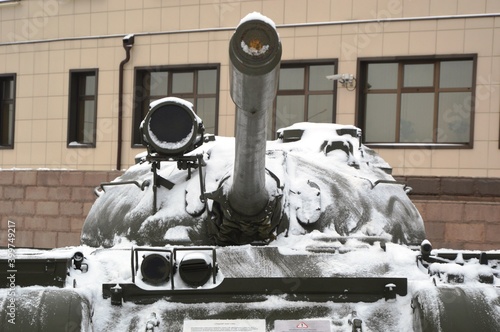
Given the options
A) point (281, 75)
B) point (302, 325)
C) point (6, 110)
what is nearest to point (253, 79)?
point (302, 325)

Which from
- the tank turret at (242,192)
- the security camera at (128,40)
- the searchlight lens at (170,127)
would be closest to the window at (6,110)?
the security camera at (128,40)

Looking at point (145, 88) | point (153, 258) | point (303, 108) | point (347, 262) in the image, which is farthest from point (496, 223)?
point (153, 258)

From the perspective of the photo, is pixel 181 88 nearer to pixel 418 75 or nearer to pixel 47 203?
pixel 47 203

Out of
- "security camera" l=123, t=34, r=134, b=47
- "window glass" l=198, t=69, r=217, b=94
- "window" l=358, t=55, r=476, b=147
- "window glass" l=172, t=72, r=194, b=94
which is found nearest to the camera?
"window" l=358, t=55, r=476, b=147

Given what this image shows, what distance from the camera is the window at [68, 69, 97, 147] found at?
1828 centimetres

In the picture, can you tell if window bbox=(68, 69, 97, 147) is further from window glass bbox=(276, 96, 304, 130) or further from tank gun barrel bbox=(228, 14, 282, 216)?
tank gun barrel bbox=(228, 14, 282, 216)

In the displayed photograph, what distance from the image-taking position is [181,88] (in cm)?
1773

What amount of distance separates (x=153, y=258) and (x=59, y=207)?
11535 mm

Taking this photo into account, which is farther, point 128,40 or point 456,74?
point 128,40

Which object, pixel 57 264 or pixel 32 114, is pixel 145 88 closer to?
pixel 32 114

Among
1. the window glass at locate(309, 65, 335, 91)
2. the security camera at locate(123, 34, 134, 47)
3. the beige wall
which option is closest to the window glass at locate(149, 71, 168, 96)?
the beige wall

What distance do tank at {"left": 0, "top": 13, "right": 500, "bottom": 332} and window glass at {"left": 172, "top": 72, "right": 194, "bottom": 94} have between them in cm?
1045

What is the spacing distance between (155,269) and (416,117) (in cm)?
1136

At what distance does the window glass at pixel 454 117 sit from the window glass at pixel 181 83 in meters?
5.10
